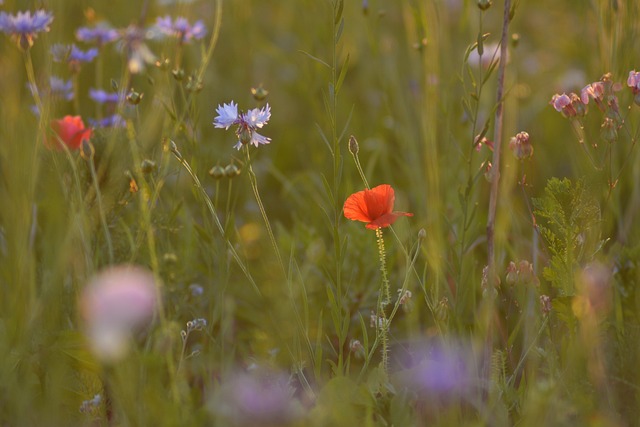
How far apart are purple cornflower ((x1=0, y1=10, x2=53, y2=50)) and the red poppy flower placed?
66 cm

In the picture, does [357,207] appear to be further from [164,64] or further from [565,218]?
[164,64]

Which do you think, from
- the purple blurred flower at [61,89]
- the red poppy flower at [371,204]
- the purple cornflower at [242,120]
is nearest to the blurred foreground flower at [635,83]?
the red poppy flower at [371,204]

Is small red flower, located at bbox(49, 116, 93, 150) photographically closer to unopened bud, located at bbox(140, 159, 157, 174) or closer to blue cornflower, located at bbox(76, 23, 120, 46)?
unopened bud, located at bbox(140, 159, 157, 174)

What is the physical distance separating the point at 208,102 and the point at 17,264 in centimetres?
151

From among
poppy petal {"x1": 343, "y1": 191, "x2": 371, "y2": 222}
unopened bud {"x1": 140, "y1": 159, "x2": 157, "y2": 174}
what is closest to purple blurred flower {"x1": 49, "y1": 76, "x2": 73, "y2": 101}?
unopened bud {"x1": 140, "y1": 159, "x2": 157, "y2": 174}

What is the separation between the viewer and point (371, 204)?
1238 millimetres

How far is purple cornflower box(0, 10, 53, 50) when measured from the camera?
140 centimetres

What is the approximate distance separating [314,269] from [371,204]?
1.61 feet

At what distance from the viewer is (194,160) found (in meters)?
1.38

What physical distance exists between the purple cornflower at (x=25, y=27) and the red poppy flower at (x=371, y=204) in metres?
0.66

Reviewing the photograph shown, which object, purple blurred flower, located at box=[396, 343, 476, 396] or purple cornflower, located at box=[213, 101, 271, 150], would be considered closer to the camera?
purple blurred flower, located at box=[396, 343, 476, 396]

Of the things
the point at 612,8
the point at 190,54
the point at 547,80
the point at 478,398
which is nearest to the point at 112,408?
the point at 478,398

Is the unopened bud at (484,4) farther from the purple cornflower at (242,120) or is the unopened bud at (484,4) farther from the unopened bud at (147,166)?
the unopened bud at (147,166)

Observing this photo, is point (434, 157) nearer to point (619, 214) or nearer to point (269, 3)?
point (619, 214)
